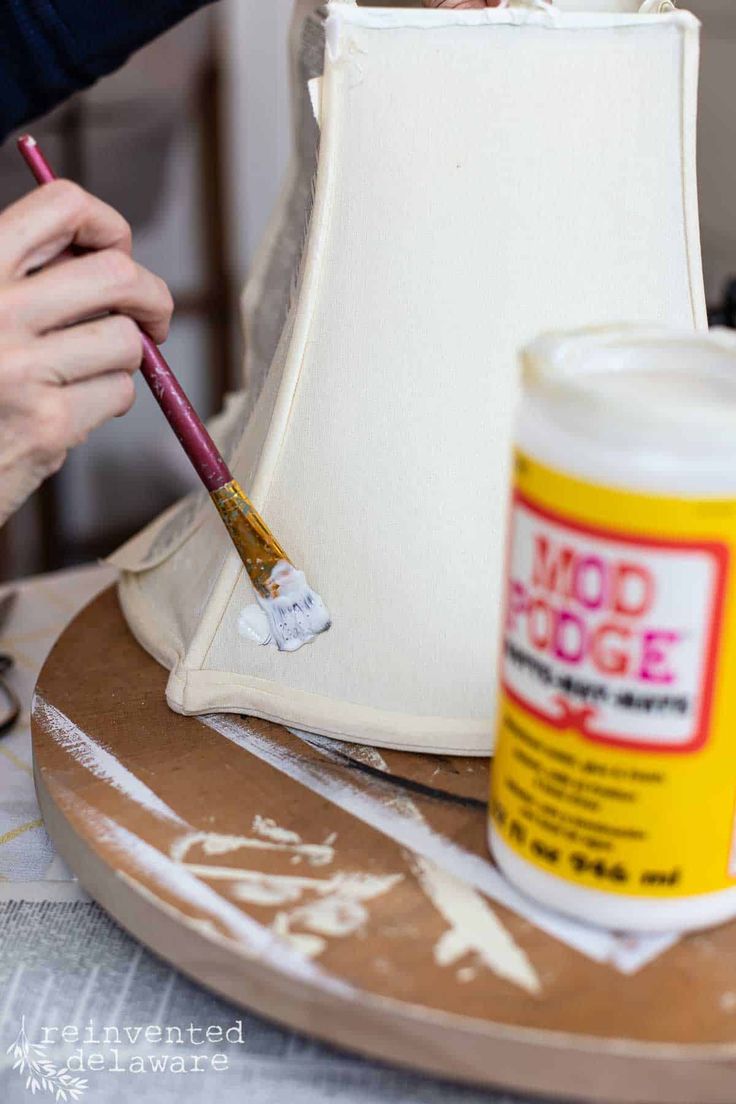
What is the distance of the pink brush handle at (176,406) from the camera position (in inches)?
22.0

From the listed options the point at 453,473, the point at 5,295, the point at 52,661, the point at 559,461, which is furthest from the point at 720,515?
the point at 52,661

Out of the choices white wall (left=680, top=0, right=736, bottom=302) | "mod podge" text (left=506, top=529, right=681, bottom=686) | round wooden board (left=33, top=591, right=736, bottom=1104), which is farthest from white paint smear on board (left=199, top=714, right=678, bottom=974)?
white wall (left=680, top=0, right=736, bottom=302)

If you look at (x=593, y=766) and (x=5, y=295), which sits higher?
(x=5, y=295)

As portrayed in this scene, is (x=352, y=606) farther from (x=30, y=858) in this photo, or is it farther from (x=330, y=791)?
(x=30, y=858)

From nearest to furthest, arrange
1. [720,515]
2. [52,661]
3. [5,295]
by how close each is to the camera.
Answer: [720,515] < [5,295] < [52,661]

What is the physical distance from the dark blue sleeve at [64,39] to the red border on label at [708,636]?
2.05ft

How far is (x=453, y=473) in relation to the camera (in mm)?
551

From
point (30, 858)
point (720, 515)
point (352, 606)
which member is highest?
point (720, 515)

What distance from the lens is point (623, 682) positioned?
1.30 feet

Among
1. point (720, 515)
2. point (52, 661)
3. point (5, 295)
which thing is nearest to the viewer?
point (720, 515)

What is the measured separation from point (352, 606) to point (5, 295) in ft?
0.75

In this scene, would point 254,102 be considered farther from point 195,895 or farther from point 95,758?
point 195,895

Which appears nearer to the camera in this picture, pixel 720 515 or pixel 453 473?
pixel 720 515
